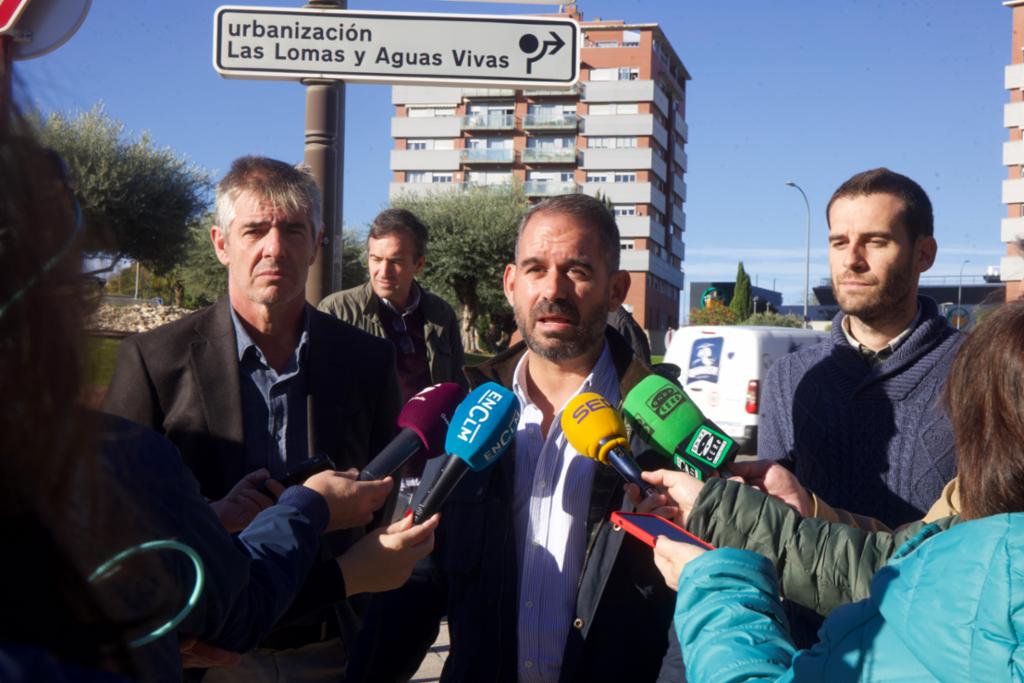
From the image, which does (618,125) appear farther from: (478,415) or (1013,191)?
(478,415)

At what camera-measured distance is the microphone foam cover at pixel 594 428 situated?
2.18 m

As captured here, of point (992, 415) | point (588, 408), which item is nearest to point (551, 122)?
point (588, 408)

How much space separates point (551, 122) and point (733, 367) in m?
58.6

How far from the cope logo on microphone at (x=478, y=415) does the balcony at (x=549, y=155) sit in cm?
6773

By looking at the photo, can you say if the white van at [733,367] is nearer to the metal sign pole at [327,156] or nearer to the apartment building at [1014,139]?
the metal sign pole at [327,156]

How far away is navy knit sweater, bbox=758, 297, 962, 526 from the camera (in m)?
2.81

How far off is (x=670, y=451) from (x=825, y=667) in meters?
0.80

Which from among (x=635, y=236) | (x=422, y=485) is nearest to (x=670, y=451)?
(x=422, y=485)

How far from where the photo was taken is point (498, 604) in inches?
90.8

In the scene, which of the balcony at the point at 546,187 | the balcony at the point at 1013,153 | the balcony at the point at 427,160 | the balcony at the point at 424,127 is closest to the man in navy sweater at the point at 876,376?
the balcony at the point at 1013,153

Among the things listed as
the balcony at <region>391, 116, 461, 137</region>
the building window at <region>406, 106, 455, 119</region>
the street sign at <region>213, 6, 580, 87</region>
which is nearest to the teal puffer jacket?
the street sign at <region>213, 6, 580, 87</region>

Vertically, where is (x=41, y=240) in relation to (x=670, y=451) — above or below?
above

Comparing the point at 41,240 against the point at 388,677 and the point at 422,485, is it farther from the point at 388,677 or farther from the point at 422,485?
the point at 388,677

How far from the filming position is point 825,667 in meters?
1.53
